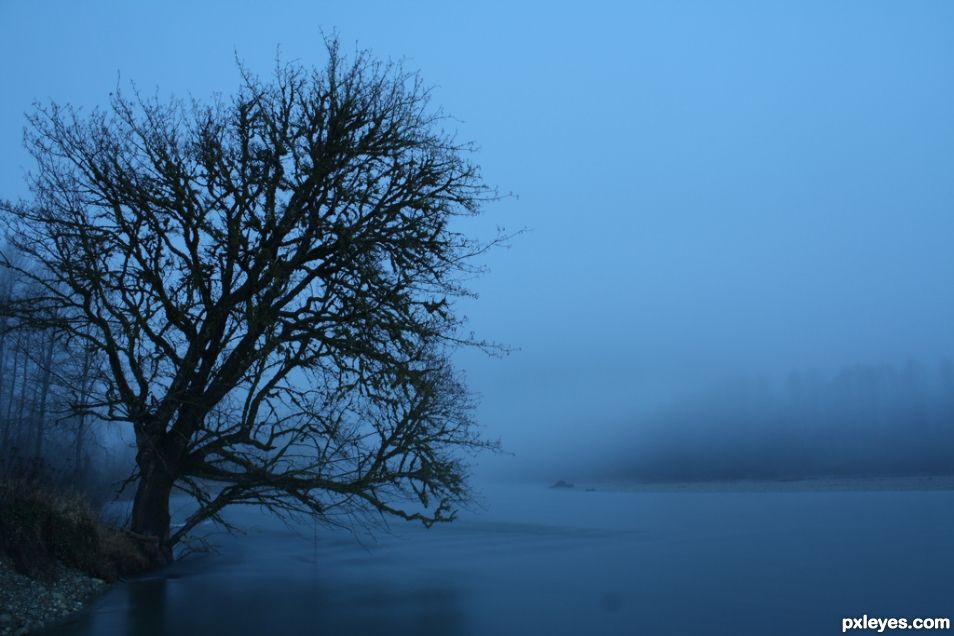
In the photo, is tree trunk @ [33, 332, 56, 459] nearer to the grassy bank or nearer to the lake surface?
the grassy bank

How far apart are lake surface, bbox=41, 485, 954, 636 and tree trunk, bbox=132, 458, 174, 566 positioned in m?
0.64

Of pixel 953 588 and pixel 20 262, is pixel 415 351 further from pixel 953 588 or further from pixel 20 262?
pixel 20 262

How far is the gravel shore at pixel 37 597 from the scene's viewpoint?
405 inches

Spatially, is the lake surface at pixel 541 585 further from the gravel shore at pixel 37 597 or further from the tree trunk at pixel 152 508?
the tree trunk at pixel 152 508

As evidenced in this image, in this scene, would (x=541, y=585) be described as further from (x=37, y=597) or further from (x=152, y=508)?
(x=37, y=597)

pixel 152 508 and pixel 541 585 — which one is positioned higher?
pixel 152 508

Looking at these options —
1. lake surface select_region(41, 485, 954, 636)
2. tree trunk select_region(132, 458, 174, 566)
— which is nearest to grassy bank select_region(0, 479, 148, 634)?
lake surface select_region(41, 485, 954, 636)

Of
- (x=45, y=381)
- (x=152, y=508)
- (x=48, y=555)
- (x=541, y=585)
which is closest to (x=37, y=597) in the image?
(x=48, y=555)

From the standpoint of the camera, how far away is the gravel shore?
10.3m

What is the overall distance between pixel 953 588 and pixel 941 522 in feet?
68.1

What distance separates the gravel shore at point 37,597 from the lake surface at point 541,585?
1.10 feet

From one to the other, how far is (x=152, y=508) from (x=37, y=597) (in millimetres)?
4580

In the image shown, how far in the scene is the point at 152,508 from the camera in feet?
52.2

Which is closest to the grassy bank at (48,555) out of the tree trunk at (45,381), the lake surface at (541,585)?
the lake surface at (541,585)
